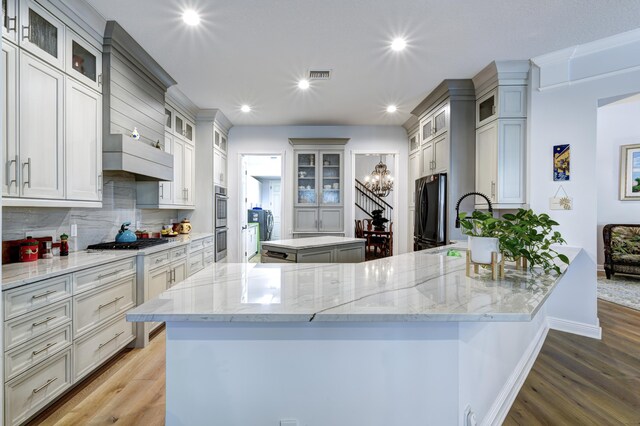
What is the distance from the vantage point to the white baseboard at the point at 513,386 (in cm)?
152

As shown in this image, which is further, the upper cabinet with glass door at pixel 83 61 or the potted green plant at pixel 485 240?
the upper cabinet with glass door at pixel 83 61

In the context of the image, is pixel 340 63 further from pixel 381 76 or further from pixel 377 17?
pixel 377 17

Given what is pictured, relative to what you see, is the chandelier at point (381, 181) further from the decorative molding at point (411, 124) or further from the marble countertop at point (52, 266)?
the marble countertop at point (52, 266)

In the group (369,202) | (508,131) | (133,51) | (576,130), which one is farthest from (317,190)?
(369,202)

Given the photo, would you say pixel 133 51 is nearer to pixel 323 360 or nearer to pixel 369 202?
pixel 323 360

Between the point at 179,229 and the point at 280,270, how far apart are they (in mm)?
3136

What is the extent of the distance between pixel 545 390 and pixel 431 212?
2.17 m

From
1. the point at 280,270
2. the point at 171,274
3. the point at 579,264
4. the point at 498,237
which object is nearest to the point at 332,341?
the point at 280,270

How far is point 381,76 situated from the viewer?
3.29 meters

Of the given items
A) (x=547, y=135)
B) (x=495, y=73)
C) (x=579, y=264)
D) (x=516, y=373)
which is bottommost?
(x=516, y=373)

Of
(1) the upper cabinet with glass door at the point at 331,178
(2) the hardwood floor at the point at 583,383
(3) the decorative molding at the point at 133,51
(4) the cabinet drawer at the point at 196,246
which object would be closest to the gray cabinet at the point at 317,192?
(1) the upper cabinet with glass door at the point at 331,178

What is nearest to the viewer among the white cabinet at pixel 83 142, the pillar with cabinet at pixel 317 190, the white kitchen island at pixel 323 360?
the white kitchen island at pixel 323 360

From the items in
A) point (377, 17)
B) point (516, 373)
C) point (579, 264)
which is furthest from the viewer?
point (579, 264)

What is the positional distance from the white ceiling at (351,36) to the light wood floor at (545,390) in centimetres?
271
